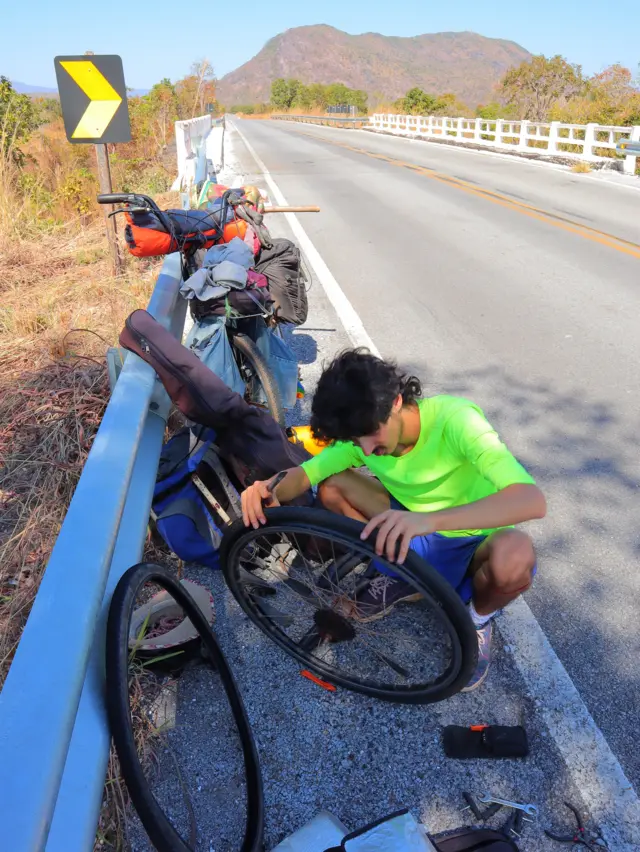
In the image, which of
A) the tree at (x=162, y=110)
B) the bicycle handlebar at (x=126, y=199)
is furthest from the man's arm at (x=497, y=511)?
the tree at (x=162, y=110)

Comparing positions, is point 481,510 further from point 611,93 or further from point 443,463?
point 611,93

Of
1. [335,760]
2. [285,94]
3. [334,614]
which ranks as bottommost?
[335,760]

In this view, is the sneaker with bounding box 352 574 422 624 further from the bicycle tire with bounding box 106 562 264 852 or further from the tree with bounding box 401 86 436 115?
the tree with bounding box 401 86 436 115

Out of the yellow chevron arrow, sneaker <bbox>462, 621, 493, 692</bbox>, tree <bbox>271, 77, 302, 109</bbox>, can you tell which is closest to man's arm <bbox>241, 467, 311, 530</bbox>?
sneaker <bbox>462, 621, 493, 692</bbox>

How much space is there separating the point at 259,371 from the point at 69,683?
9.12 feet

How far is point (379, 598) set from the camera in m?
2.62

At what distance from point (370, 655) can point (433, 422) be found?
934 millimetres

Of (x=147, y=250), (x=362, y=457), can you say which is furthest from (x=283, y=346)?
(x=362, y=457)

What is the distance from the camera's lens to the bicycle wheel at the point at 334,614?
224 centimetres

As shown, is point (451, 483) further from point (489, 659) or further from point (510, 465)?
point (489, 659)

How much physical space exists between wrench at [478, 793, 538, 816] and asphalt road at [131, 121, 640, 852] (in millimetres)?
32

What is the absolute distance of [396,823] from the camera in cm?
174

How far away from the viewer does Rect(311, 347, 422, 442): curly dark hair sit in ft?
7.33

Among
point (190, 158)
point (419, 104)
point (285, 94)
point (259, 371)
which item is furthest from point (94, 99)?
point (285, 94)
